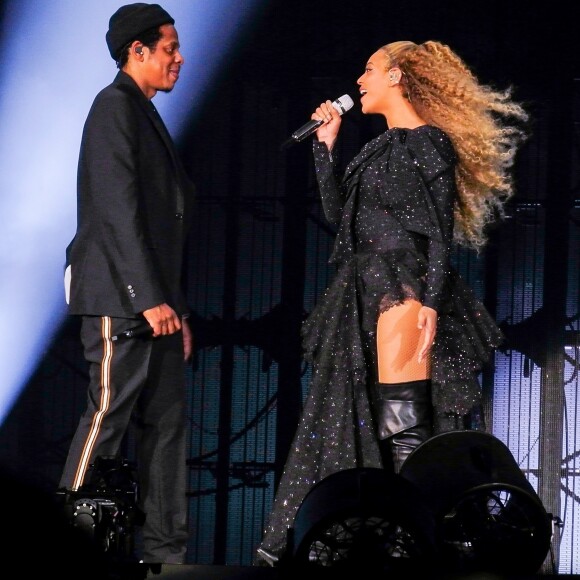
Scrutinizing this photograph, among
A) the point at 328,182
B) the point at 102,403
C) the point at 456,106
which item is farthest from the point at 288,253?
the point at 102,403

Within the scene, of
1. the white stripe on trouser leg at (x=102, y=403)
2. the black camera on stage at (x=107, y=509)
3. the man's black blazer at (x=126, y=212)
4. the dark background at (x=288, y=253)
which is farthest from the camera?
the dark background at (x=288, y=253)

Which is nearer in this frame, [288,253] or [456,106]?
[456,106]

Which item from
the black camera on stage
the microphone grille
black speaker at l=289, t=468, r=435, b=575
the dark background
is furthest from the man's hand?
the dark background

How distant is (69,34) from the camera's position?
→ 395 cm

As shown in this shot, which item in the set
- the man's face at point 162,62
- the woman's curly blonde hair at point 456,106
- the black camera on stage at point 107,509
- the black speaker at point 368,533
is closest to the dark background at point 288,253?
the woman's curly blonde hair at point 456,106

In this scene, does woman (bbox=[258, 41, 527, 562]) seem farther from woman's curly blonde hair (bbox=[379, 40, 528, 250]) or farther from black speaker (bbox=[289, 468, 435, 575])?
black speaker (bbox=[289, 468, 435, 575])

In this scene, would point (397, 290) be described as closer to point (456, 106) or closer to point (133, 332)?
point (456, 106)

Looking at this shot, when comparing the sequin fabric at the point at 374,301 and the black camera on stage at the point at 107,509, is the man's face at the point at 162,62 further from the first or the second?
the black camera on stage at the point at 107,509

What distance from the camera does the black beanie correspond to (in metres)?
3.01

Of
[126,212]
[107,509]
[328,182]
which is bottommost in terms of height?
[107,509]

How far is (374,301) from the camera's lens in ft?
9.73

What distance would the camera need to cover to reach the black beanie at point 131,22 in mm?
3012

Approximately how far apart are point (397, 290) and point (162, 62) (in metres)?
0.86

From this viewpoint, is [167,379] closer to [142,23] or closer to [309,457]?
[309,457]
